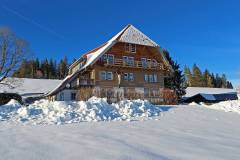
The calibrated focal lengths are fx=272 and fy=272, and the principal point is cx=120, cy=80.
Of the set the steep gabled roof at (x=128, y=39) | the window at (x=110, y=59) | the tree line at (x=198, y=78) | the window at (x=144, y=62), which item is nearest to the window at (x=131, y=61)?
the window at (x=144, y=62)

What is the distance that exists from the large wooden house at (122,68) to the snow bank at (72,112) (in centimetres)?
2041

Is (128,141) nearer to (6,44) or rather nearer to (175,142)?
(175,142)

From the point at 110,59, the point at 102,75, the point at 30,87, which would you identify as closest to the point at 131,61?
the point at 110,59

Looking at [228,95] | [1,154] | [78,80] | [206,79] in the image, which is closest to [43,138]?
[1,154]

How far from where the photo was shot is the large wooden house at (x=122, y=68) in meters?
37.6

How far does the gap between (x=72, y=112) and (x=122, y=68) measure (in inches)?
1054

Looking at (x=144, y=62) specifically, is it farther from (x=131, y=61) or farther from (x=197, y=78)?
Answer: (x=197, y=78)

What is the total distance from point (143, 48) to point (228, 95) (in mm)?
29284

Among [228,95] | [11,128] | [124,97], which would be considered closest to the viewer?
[11,128]

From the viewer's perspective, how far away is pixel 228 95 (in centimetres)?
6084

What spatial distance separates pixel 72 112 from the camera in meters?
13.0

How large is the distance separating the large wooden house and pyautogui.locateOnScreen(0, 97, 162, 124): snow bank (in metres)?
20.4

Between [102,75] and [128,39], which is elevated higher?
[128,39]

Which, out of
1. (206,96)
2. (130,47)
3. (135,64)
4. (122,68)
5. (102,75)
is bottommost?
(206,96)
